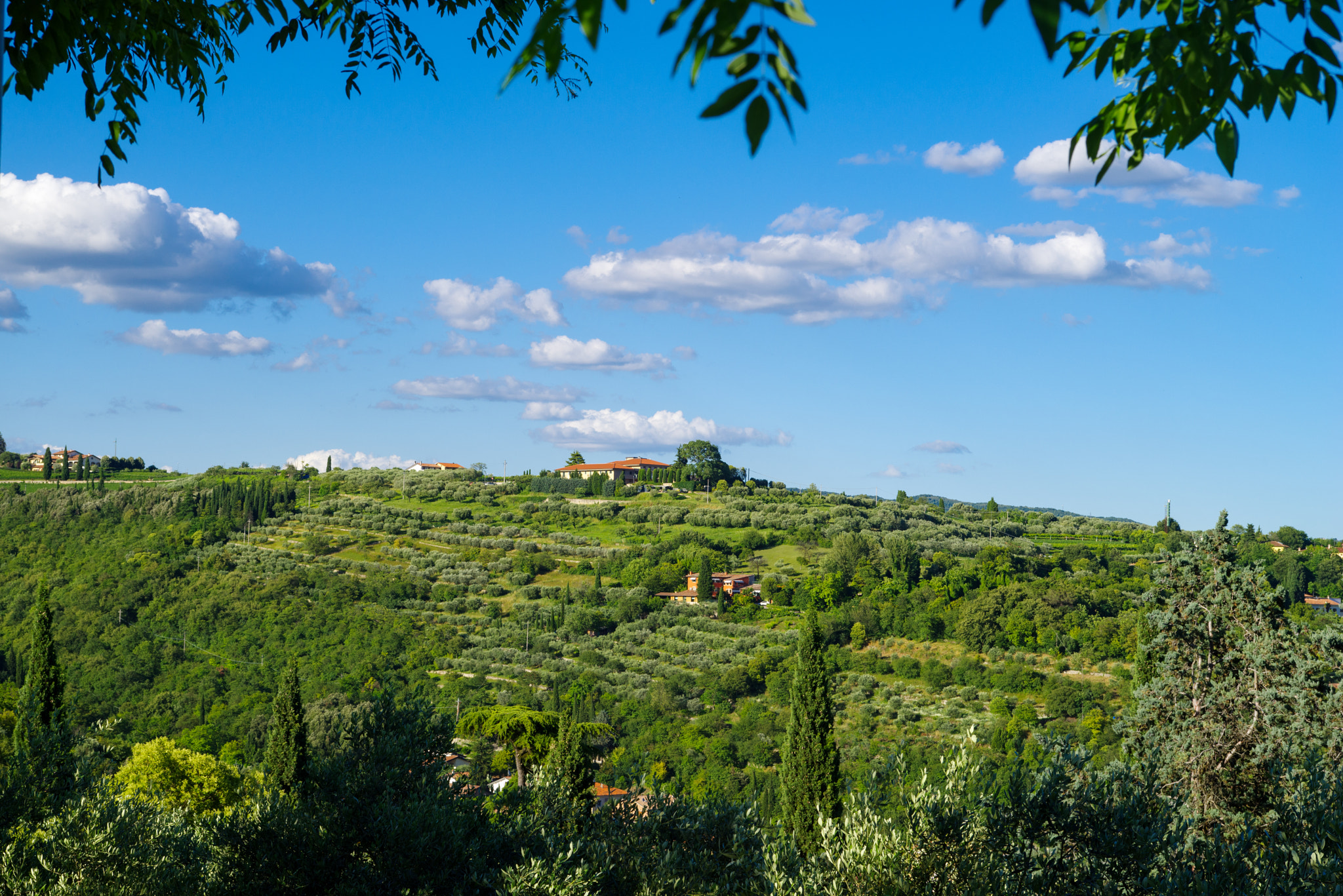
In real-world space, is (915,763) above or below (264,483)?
below

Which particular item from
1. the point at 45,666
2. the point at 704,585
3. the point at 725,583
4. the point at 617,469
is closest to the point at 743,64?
the point at 45,666

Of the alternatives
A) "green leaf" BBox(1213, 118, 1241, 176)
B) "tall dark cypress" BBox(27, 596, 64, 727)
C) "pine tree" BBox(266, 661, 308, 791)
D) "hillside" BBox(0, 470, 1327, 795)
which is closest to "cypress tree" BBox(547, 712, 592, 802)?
"pine tree" BBox(266, 661, 308, 791)

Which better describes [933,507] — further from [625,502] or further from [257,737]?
[257,737]

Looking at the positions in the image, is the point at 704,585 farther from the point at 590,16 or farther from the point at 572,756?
the point at 590,16

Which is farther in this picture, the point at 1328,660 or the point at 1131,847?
the point at 1328,660

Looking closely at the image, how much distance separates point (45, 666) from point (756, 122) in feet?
74.9

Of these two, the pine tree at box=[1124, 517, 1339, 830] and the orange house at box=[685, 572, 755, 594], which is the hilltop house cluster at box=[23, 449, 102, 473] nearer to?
the orange house at box=[685, 572, 755, 594]

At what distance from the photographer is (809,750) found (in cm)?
2070

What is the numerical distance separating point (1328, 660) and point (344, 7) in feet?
56.4

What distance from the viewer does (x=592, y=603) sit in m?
65.7

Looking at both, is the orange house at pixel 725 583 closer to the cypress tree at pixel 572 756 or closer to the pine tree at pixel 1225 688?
the cypress tree at pixel 572 756

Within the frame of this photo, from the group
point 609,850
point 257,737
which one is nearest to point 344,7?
point 609,850

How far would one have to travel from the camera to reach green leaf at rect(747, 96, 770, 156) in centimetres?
188

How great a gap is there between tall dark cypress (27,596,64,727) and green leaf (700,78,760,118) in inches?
866
